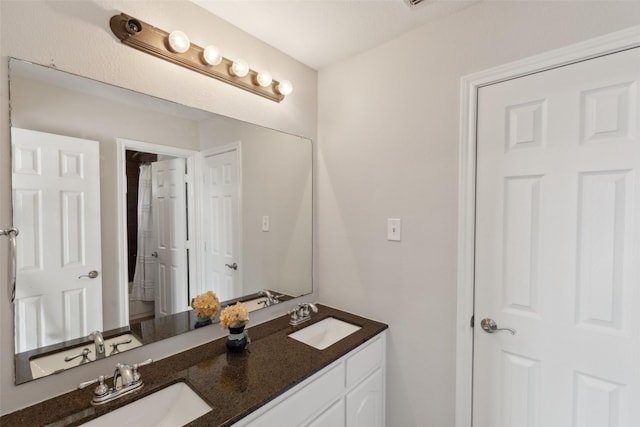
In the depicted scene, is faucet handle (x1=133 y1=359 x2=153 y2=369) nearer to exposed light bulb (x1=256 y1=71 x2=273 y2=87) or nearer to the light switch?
the light switch

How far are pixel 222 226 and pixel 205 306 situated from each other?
1.36 feet

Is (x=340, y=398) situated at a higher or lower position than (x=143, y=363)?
lower

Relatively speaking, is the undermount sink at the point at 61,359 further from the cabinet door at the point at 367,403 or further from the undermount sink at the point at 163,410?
the cabinet door at the point at 367,403

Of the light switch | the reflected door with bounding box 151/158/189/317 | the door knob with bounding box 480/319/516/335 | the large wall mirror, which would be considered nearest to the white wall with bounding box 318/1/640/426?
the light switch

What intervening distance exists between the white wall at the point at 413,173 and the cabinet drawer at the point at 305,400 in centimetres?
48

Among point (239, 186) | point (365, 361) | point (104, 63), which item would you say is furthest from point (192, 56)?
point (365, 361)

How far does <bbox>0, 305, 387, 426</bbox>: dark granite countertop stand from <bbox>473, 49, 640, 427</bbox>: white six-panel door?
66 centimetres

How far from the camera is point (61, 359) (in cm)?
102

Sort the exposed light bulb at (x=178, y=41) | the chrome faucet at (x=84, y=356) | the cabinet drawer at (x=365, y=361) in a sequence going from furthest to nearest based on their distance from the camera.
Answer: the cabinet drawer at (x=365, y=361), the exposed light bulb at (x=178, y=41), the chrome faucet at (x=84, y=356)

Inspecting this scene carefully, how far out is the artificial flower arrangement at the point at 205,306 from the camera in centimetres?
138

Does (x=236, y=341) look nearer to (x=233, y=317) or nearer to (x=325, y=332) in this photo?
(x=233, y=317)

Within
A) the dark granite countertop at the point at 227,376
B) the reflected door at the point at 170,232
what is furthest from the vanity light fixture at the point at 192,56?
the dark granite countertop at the point at 227,376

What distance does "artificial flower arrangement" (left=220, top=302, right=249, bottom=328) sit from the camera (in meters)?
1.32

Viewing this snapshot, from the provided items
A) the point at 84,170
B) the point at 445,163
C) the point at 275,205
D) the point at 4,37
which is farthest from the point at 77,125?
the point at 445,163
